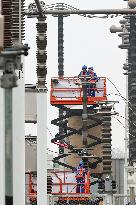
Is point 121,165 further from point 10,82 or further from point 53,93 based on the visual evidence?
point 10,82

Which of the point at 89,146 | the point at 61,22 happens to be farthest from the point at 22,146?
the point at 61,22

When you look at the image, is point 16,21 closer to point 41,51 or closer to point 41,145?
point 41,51

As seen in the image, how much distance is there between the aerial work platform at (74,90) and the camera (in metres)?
43.2

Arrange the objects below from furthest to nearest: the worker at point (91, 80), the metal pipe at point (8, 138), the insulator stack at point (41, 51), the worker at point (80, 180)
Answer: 1. the worker at point (91, 80)
2. the worker at point (80, 180)
3. the insulator stack at point (41, 51)
4. the metal pipe at point (8, 138)

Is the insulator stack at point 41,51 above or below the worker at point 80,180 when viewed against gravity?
above

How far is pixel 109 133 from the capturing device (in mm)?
52562

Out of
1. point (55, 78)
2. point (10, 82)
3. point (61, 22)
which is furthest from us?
point (61, 22)

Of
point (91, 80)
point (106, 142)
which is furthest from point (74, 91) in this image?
point (106, 142)

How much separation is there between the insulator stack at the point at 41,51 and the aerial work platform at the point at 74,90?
22938 millimetres

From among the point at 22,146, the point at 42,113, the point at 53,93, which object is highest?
the point at 53,93

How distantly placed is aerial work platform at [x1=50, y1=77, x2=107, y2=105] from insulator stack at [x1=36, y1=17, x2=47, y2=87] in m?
22.9

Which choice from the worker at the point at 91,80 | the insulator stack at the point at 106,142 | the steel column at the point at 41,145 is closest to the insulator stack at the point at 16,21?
the steel column at the point at 41,145

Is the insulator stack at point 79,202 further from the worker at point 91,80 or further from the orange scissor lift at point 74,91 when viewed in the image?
the worker at point 91,80

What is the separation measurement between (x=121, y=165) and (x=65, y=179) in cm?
2770
